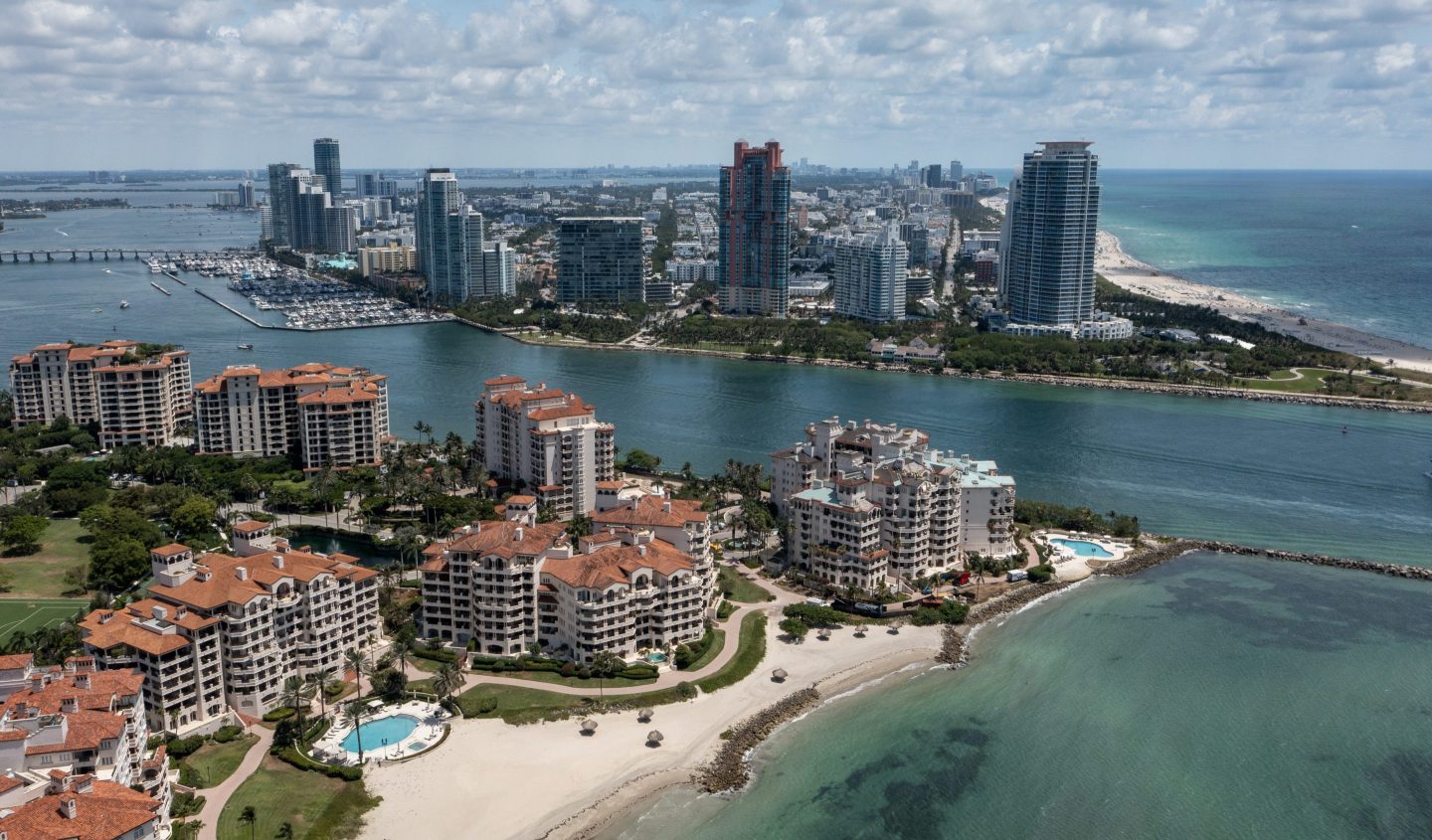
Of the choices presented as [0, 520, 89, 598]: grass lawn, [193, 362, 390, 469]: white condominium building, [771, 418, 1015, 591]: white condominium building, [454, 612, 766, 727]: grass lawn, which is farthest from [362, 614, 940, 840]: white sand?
[193, 362, 390, 469]: white condominium building

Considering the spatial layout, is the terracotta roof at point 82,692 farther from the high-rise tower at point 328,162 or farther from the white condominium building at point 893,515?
the high-rise tower at point 328,162

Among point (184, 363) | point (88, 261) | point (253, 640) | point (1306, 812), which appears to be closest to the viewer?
point (1306, 812)

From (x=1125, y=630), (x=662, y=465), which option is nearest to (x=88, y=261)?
(x=662, y=465)

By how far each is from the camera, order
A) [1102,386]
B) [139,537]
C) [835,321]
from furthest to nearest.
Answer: [835,321] → [1102,386] → [139,537]

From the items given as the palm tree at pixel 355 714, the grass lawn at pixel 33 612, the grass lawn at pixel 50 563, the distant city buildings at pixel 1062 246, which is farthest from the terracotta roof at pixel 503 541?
the distant city buildings at pixel 1062 246

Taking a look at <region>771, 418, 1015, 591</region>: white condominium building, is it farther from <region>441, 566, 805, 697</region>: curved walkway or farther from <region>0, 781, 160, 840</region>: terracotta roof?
<region>0, 781, 160, 840</region>: terracotta roof

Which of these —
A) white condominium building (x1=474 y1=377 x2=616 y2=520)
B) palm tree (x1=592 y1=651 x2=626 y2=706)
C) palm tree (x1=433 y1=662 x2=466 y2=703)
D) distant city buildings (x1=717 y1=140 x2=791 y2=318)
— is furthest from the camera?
distant city buildings (x1=717 y1=140 x2=791 y2=318)

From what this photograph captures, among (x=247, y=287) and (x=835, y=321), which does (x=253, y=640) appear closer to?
(x=835, y=321)
